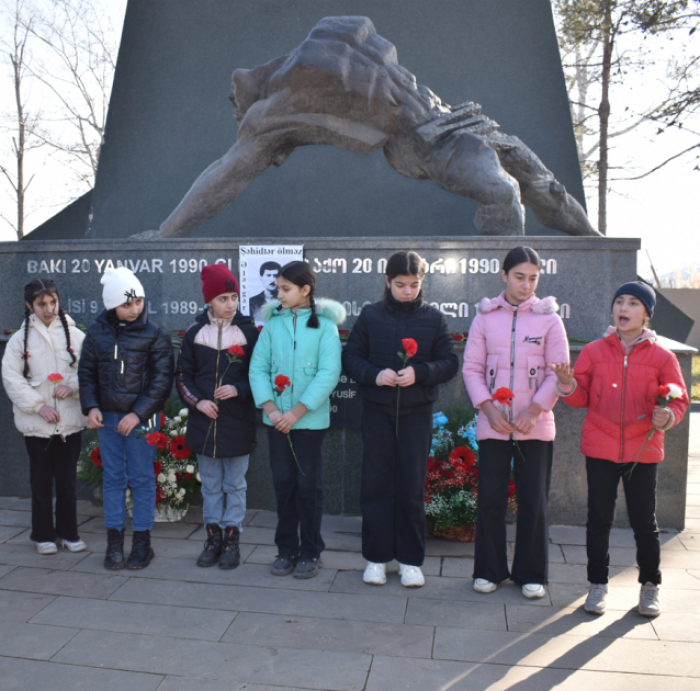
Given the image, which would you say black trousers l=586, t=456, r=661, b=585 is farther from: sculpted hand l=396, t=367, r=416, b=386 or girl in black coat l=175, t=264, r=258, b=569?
girl in black coat l=175, t=264, r=258, b=569

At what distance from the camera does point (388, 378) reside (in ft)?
10.1

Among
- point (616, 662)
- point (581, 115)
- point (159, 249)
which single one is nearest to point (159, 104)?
point (159, 249)

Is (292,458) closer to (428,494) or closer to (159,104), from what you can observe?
(428,494)

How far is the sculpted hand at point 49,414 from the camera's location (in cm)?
355

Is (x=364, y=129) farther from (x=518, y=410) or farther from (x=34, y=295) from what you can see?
(x=518, y=410)

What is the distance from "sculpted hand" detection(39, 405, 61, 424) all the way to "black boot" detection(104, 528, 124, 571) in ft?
2.19

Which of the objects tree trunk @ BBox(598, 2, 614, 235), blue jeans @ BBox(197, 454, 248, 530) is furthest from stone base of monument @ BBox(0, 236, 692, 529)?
tree trunk @ BBox(598, 2, 614, 235)

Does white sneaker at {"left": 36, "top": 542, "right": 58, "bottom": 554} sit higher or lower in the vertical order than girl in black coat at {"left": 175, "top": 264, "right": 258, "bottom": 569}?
lower

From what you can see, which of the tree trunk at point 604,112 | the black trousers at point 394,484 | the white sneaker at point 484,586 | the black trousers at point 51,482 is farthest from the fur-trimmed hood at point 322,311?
the tree trunk at point 604,112

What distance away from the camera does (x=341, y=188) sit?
979 centimetres

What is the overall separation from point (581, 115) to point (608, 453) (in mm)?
19776

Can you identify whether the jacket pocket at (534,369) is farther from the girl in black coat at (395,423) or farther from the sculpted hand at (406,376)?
the sculpted hand at (406,376)

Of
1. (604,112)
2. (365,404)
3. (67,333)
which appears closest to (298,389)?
(365,404)

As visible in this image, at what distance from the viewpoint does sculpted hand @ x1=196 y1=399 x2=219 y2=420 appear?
134 inches
